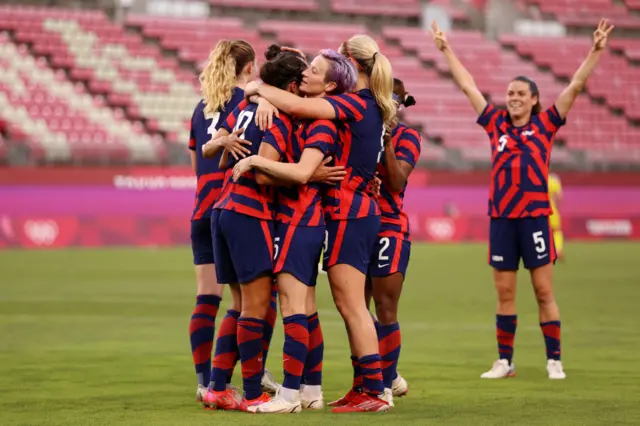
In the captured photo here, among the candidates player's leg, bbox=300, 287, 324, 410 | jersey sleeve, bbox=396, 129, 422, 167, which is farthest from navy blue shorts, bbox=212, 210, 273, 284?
jersey sleeve, bbox=396, 129, 422, 167

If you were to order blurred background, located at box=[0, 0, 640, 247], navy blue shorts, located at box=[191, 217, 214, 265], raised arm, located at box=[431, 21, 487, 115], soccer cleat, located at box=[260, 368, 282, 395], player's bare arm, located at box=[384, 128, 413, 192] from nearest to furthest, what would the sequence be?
player's bare arm, located at box=[384, 128, 413, 192]
navy blue shorts, located at box=[191, 217, 214, 265]
soccer cleat, located at box=[260, 368, 282, 395]
raised arm, located at box=[431, 21, 487, 115]
blurred background, located at box=[0, 0, 640, 247]

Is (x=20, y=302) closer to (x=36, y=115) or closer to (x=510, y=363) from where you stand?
(x=510, y=363)

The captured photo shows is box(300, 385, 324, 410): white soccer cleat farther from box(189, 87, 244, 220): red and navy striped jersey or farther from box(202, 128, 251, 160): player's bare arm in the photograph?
box(202, 128, 251, 160): player's bare arm

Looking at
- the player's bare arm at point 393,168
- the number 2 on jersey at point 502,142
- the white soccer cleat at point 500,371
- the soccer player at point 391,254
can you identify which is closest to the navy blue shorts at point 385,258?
the soccer player at point 391,254

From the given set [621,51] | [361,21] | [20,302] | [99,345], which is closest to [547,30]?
[621,51]

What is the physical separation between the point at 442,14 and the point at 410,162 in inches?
1359

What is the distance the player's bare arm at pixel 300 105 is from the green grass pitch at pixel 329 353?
65.7 inches

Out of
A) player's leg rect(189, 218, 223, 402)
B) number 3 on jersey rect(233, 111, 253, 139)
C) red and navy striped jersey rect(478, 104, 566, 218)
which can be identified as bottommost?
player's leg rect(189, 218, 223, 402)

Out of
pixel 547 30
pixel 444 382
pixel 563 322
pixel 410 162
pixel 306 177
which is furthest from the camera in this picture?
pixel 547 30

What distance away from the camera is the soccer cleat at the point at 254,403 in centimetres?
683

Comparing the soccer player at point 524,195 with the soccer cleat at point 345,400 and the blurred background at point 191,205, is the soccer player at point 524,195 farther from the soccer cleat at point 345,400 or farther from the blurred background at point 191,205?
the soccer cleat at point 345,400

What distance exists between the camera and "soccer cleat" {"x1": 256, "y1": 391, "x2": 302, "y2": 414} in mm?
6727

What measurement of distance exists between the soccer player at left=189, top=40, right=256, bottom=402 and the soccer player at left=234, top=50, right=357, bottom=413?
26.6 inches

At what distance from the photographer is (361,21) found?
40312 mm
